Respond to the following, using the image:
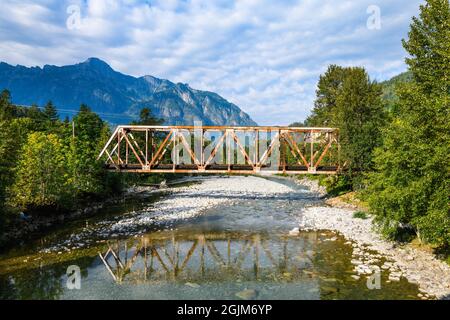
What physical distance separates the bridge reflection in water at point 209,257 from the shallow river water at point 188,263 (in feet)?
0.17

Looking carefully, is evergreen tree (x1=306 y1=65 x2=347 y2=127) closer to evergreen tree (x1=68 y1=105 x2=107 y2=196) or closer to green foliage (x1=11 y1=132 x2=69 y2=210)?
evergreen tree (x1=68 y1=105 x2=107 y2=196)

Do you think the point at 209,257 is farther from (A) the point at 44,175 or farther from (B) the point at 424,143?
(A) the point at 44,175

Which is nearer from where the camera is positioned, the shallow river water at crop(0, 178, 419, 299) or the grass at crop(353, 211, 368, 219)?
the shallow river water at crop(0, 178, 419, 299)

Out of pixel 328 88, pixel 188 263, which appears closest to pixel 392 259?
pixel 188 263

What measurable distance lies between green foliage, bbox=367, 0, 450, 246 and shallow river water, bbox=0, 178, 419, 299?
11.1 feet

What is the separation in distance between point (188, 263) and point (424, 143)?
1347 centimetres

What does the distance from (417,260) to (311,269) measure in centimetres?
553

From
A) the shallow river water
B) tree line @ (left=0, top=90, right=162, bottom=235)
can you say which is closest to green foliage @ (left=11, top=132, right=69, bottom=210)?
tree line @ (left=0, top=90, right=162, bottom=235)

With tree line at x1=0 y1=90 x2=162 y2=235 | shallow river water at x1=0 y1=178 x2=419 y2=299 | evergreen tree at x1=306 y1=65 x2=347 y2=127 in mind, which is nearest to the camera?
shallow river water at x1=0 y1=178 x2=419 y2=299

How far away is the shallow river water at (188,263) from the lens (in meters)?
13.8

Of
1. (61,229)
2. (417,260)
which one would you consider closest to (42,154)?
(61,229)

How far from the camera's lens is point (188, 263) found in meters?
17.8

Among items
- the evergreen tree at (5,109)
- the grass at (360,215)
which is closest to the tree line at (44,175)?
the evergreen tree at (5,109)

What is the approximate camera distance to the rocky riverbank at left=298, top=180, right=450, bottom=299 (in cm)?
1385
